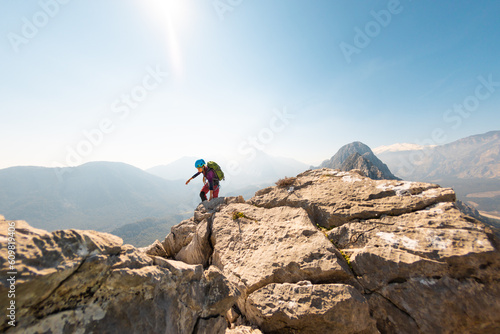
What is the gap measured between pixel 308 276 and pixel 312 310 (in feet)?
4.18

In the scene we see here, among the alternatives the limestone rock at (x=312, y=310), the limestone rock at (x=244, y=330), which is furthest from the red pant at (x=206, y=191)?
the limestone rock at (x=244, y=330)

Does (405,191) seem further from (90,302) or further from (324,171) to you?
(90,302)

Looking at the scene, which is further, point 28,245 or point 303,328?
point 303,328

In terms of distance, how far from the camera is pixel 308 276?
7.70m

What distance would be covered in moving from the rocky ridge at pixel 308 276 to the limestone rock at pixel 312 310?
0.12ft

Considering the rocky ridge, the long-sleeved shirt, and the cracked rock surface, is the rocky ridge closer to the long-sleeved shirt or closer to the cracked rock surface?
the cracked rock surface

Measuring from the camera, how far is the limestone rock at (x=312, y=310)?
6430 millimetres

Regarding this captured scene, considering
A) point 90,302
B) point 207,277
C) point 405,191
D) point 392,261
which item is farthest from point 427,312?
point 90,302

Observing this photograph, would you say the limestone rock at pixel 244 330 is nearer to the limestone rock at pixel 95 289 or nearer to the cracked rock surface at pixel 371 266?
the cracked rock surface at pixel 371 266

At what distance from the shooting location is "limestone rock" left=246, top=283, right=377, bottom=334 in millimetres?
6430

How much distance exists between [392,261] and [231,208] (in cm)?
918

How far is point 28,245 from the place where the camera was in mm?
3848

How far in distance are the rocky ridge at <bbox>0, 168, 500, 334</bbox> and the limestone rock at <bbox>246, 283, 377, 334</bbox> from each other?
0.04 meters

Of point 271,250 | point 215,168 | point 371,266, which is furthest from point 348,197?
point 215,168
